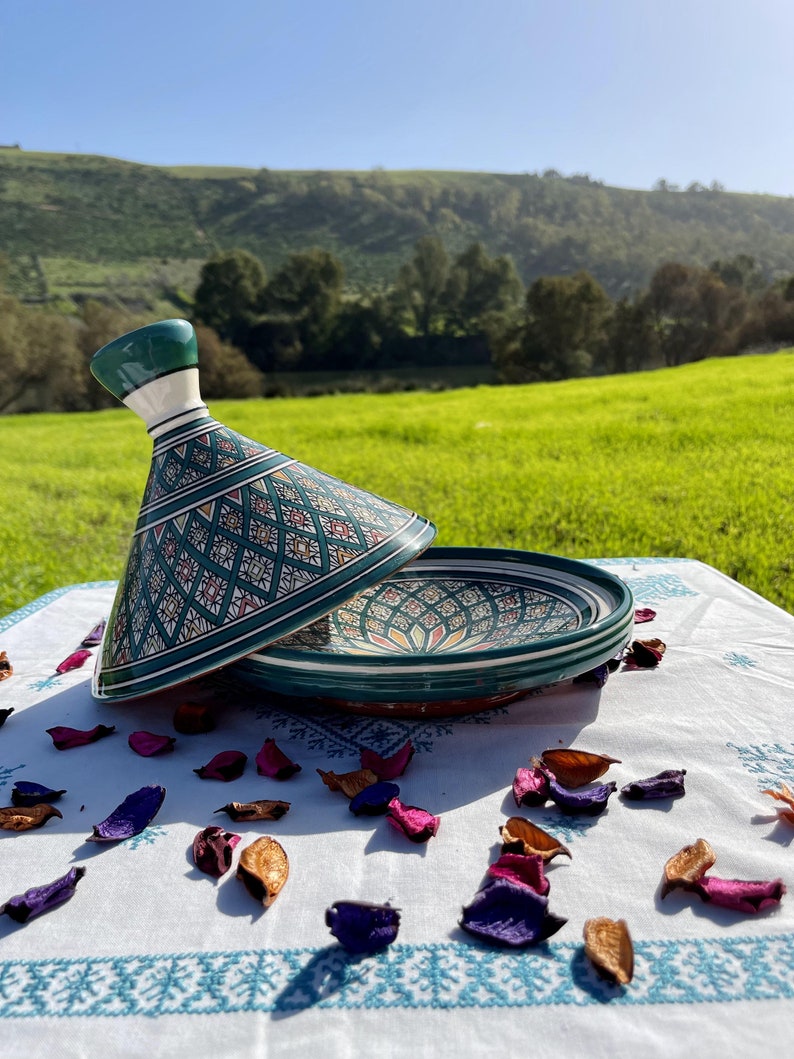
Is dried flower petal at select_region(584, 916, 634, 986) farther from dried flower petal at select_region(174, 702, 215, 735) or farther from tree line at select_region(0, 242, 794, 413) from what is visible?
tree line at select_region(0, 242, 794, 413)

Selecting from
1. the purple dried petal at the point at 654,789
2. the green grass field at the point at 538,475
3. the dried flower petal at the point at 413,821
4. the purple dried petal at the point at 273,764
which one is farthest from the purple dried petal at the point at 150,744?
the green grass field at the point at 538,475

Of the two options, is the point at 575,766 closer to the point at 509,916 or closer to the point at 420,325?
the point at 509,916

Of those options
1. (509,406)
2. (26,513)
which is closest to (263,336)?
(509,406)

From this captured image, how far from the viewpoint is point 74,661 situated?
2102 mm

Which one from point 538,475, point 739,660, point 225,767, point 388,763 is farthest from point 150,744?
point 538,475

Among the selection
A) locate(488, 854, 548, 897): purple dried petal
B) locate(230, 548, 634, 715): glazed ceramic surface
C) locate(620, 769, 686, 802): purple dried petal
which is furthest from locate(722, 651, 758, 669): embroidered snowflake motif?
locate(488, 854, 548, 897): purple dried petal

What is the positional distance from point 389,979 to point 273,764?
0.57 m

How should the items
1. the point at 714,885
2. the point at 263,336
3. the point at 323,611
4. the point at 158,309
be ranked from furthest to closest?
the point at 158,309 < the point at 263,336 < the point at 323,611 < the point at 714,885

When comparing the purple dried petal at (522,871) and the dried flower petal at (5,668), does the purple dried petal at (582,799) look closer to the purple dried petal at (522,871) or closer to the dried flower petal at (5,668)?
the purple dried petal at (522,871)

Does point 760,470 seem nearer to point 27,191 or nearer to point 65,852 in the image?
point 65,852

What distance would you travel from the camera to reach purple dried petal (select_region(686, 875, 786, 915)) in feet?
3.17

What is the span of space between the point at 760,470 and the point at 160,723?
5.24 meters

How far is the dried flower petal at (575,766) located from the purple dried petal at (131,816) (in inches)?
27.2

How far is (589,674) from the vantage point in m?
1.71
